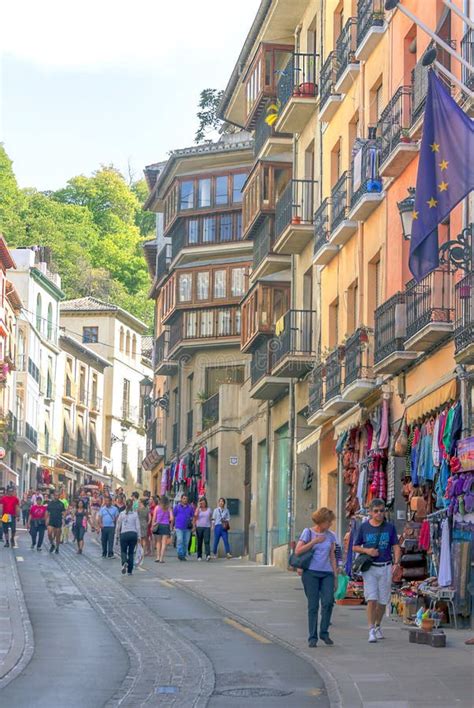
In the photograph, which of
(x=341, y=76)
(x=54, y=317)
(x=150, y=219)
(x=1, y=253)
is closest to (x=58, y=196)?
(x=150, y=219)

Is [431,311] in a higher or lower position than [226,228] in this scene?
lower

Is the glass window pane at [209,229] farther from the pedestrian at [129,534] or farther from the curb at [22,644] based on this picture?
the curb at [22,644]

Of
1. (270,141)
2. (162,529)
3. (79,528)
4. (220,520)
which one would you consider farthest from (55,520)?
(270,141)

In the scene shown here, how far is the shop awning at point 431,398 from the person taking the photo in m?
20.5

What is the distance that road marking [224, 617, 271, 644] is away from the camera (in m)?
16.9

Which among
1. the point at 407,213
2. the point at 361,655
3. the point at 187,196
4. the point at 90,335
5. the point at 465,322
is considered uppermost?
the point at 90,335

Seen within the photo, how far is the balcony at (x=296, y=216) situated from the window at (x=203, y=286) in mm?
16284

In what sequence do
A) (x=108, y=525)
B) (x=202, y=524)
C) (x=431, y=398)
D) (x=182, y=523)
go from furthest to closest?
(x=202, y=524), (x=182, y=523), (x=108, y=525), (x=431, y=398)

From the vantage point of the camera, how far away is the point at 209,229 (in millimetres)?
52719

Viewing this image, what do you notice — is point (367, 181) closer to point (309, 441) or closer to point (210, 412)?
point (309, 441)

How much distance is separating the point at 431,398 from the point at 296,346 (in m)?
12.6

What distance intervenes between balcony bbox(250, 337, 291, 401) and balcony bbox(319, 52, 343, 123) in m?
6.57

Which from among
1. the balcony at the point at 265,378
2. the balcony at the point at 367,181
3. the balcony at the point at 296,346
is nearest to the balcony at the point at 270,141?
the balcony at the point at 265,378

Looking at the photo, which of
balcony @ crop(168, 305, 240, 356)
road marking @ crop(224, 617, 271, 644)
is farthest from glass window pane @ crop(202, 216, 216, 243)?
road marking @ crop(224, 617, 271, 644)
